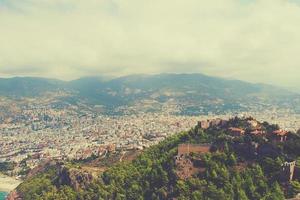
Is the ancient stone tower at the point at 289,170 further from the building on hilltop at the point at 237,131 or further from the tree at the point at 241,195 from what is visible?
the building on hilltop at the point at 237,131

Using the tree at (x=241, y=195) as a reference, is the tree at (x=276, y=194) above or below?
above

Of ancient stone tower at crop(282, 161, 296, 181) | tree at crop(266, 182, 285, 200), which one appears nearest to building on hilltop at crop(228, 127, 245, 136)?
ancient stone tower at crop(282, 161, 296, 181)

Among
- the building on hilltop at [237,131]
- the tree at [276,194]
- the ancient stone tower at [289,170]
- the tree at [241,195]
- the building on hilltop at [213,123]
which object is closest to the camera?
the tree at [276,194]

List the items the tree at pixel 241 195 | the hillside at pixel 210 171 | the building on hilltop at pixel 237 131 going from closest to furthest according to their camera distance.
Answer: the tree at pixel 241 195 < the hillside at pixel 210 171 < the building on hilltop at pixel 237 131

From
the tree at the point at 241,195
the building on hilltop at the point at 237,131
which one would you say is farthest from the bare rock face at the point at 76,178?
the tree at the point at 241,195

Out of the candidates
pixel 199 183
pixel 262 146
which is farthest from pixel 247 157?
pixel 199 183

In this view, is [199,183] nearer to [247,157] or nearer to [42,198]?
[247,157]

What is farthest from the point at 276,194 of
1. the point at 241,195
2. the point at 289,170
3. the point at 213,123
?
the point at 213,123
